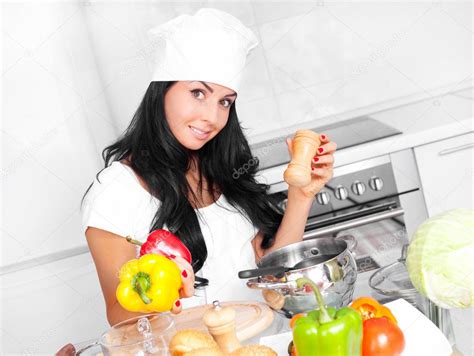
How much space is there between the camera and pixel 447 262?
0.96m

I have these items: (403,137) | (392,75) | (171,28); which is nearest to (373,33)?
(392,75)

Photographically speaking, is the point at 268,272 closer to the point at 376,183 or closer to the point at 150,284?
the point at 150,284

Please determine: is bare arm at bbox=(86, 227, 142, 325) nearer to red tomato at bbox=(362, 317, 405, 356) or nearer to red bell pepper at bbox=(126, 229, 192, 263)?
red bell pepper at bbox=(126, 229, 192, 263)

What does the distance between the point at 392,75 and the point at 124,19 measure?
1.05 m

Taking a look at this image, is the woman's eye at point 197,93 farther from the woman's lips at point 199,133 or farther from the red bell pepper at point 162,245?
the red bell pepper at point 162,245

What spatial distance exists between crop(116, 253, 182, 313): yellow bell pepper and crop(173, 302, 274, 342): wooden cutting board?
47 millimetres

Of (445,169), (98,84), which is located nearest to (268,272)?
(445,169)

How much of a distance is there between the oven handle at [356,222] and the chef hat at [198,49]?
66cm

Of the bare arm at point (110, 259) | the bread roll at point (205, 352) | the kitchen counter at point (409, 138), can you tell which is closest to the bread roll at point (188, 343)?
the bread roll at point (205, 352)

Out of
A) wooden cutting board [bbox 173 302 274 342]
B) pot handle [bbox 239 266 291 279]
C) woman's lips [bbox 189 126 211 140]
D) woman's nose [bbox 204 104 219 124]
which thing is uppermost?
woman's nose [bbox 204 104 219 124]

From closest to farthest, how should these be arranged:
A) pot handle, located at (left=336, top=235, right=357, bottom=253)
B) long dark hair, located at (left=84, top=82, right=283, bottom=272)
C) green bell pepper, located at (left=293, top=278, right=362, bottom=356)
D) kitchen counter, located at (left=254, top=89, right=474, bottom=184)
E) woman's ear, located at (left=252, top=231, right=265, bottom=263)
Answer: green bell pepper, located at (left=293, top=278, right=362, bottom=356)
pot handle, located at (left=336, top=235, right=357, bottom=253)
long dark hair, located at (left=84, top=82, right=283, bottom=272)
woman's ear, located at (left=252, top=231, right=265, bottom=263)
kitchen counter, located at (left=254, top=89, right=474, bottom=184)

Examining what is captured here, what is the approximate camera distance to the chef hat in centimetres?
159

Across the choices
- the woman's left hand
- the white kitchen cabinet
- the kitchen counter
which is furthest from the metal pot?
the white kitchen cabinet

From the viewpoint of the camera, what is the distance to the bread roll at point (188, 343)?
86 cm
